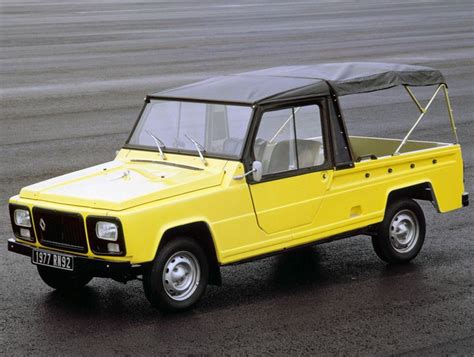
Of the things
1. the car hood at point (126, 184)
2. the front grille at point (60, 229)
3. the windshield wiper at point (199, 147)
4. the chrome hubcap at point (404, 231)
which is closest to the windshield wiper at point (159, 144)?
the car hood at point (126, 184)

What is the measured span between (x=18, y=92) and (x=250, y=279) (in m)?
14.4

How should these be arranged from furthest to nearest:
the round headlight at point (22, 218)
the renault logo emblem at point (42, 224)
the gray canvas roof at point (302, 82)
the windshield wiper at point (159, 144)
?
the windshield wiper at point (159, 144) < the gray canvas roof at point (302, 82) < the round headlight at point (22, 218) < the renault logo emblem at point (42, 224)

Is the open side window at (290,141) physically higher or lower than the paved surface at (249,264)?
higher

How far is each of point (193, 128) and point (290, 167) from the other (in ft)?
2.92

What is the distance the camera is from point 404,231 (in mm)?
9797

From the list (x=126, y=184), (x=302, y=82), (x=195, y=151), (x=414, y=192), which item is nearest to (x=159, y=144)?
(x=195, y=151)

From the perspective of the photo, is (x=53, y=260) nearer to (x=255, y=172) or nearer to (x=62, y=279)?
(x=62, y=279)

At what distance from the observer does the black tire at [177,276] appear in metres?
8.10

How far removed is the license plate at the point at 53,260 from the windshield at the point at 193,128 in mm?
1471

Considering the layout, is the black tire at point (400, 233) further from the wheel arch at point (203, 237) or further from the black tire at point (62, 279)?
the black tire at point (62, 279)

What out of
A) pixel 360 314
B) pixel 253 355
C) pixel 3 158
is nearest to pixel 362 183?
pixel 360 314

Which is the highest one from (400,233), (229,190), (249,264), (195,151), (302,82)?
(302,82)

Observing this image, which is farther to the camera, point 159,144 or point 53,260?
point 159,144

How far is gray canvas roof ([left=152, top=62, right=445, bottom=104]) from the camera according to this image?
9.10 meters
